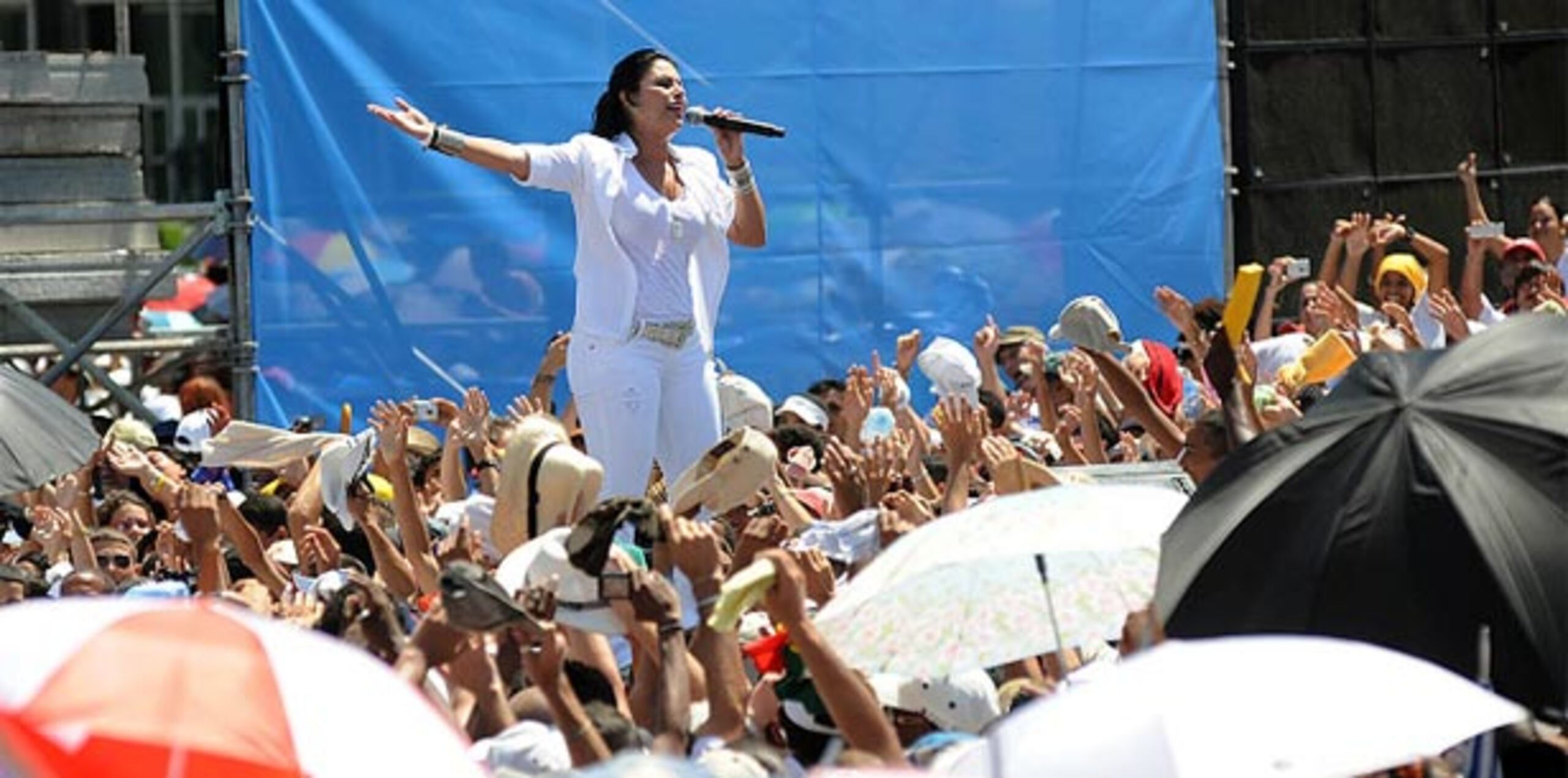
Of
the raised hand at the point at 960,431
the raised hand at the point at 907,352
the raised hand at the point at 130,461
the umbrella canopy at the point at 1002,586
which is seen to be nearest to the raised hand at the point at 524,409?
the raised hand at the point at 130,461

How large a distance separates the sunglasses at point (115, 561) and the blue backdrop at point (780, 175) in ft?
9.17

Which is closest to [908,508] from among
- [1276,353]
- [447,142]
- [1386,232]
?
[447,142]

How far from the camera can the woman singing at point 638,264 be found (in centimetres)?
983

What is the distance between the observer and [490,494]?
33.0ft

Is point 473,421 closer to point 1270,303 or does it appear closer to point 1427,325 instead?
point 1427,325

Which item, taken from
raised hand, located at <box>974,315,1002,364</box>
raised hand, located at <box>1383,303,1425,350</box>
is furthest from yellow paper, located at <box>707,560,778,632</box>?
raised hand, located at <box>974,315,1002,364</box>

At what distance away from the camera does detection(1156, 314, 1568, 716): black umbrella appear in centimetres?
605

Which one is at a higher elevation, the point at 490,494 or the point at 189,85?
the point at 189,85

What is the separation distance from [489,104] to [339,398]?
1.21 metres

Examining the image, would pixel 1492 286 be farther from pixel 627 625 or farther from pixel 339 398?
pixel 627 625

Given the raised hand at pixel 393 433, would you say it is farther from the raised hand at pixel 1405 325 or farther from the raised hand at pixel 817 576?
the raised hand at pixel 1405 325

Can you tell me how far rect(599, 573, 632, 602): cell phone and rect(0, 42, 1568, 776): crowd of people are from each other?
13 mm

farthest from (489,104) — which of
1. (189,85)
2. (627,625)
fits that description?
(189,85)

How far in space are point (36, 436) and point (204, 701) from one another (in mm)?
5778
